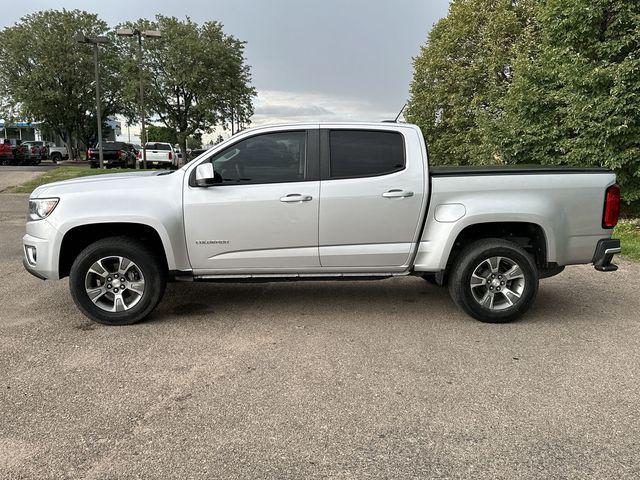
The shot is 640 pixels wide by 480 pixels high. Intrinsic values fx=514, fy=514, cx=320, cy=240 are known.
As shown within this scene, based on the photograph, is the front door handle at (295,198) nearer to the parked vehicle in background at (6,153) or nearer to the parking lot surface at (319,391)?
the parking lot surface at (319,391)

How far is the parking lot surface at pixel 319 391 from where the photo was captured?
2768mm

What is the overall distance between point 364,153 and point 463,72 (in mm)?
21561

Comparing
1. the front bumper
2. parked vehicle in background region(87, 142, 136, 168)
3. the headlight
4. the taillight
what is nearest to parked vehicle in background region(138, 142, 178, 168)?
parked vehicle in background region(87, 142, 136, 168)

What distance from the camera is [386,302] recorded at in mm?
5680

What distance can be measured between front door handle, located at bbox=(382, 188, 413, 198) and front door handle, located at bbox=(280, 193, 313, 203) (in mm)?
706

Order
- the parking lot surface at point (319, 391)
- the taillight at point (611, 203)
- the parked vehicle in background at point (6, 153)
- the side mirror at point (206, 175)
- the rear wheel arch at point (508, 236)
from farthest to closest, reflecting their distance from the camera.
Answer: the parked vehicle in background at point (6, 153)
the rear wheel arch at point (508, 236)
the taillight at point (611, 203)
the side mirror at point (206, 175)
the parking lot surface at point (319, 391)

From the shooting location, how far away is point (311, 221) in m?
4.78

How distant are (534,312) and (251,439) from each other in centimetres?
357

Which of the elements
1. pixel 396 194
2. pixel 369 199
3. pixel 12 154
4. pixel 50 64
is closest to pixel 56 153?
pixel 50 64

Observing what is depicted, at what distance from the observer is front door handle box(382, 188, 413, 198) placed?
4773 millimetres

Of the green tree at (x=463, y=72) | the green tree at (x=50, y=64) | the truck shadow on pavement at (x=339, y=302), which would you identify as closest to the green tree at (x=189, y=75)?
the green tree at (x=50, y=64)

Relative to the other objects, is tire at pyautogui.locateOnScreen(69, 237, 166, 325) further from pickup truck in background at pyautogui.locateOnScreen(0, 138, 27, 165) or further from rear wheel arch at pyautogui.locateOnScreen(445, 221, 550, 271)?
pickup truck in background at pyautogui.locateOnScreen(0, 138, 27, 165)

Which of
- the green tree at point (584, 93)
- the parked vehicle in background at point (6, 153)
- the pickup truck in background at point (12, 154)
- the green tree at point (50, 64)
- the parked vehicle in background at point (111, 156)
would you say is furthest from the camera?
the green tree at point (50, 64)

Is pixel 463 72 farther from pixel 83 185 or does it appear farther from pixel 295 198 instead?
pixel 83 185
